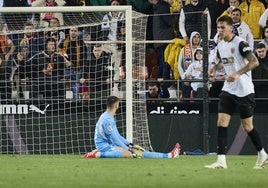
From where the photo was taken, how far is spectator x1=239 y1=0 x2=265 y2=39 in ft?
80.0

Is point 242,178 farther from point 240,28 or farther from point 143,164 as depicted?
point 240,28

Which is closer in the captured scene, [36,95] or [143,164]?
[143,164]

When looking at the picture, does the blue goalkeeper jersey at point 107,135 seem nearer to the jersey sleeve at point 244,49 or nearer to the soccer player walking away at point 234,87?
the soccer player walking away at point 234,87

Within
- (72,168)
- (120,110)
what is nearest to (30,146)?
(120,110)

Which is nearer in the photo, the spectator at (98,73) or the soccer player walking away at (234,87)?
the soccer player walking away at (234,87)

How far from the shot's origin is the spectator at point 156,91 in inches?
937

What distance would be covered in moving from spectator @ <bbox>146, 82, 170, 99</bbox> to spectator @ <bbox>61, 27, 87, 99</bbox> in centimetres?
166

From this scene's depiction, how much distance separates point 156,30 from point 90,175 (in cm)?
1125

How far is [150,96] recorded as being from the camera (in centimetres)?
2386

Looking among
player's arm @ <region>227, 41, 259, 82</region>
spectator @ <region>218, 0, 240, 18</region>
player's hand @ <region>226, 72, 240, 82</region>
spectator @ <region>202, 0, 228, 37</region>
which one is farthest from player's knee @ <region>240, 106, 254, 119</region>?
spectator @ <region>202, 0, 228, 37</region>

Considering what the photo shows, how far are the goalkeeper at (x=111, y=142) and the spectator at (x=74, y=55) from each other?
10.7 ft

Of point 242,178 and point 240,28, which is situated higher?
point 240,28

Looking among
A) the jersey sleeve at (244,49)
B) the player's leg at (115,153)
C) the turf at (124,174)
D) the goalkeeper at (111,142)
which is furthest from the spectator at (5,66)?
the jersey sleeve at (244,49)

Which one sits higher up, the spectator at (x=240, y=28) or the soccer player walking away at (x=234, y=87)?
the spectator at (x=240, y=28)
